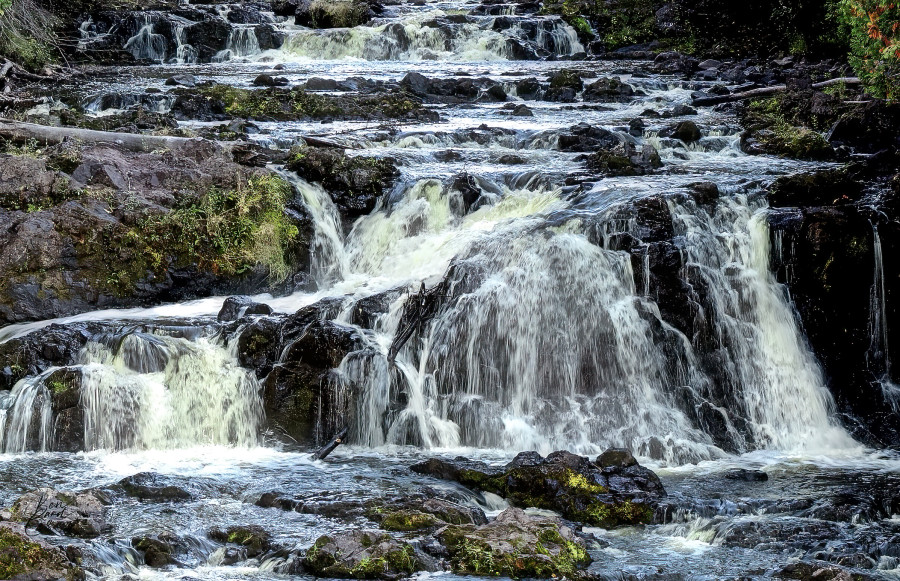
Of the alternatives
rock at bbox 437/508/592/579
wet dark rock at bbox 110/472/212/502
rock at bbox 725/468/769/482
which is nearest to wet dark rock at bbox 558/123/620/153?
rock at bbox 725/468/769/482

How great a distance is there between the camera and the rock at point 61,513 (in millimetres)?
7836

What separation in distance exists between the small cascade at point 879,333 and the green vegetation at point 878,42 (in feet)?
9.13

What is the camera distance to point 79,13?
99.6 feet

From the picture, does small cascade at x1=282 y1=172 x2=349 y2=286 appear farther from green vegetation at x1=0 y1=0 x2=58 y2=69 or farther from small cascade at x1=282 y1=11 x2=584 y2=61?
small cascade at x1=282 y1=11 x2=584 y2=61

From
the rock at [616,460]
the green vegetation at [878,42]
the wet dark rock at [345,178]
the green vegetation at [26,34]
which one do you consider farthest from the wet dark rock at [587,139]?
the green vegetation at [26,34]

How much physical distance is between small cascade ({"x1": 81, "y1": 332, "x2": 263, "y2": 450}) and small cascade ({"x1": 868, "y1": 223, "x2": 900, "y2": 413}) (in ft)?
23.9

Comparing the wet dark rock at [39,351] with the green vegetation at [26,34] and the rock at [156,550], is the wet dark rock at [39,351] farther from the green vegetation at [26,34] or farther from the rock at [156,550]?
the green vegetation at [26,34]

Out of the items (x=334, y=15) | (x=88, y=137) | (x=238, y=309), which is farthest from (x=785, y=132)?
(x=334, y=15)

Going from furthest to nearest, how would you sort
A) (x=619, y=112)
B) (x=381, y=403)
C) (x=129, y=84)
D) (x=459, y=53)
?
(x=459, y=53) → (x=129, y=84) → (x=619, y=112) → (x=381, y=403)

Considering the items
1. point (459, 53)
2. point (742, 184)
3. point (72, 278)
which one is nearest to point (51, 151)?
point (72, 278)

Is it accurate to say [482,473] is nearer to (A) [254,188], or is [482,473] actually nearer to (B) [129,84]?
(A) [254,188]

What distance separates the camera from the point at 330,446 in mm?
10523

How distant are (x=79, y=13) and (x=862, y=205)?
25329 millimetres

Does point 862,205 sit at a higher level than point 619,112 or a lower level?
lower
